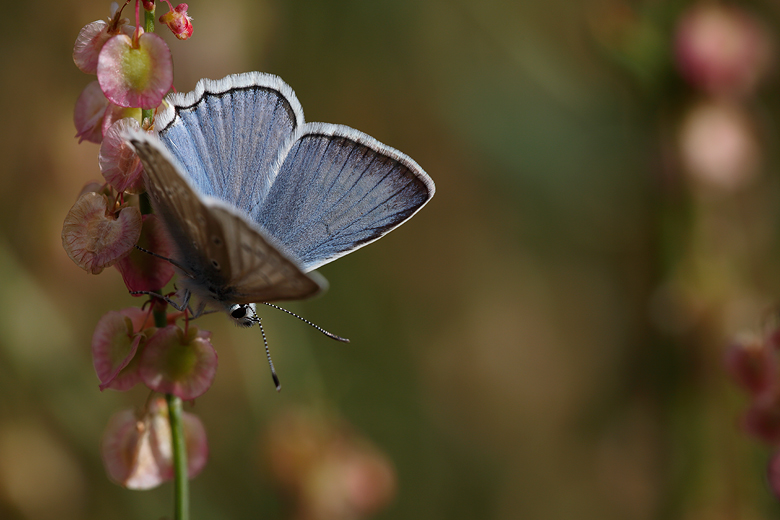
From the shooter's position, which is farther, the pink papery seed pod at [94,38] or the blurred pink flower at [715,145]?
the blurred pink flower at [715,145]

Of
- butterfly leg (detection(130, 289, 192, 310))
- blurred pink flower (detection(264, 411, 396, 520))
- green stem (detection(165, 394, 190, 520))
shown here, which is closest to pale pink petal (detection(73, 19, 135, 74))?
butterfly leg (detection(130, 289, 192, 310))

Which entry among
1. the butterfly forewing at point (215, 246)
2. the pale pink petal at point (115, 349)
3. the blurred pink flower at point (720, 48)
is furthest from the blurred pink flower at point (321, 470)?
the blurred pink flower at point (720, 48)

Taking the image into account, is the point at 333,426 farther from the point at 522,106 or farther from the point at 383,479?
the point at 522,106

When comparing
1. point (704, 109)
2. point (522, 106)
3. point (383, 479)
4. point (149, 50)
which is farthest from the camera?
point (522, 106)

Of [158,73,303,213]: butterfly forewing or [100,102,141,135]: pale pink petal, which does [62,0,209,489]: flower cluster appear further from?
[158,73,303,213]: butterfly forewing

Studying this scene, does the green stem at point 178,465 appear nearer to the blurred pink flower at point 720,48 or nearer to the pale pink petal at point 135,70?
the pale pink petal at point 135,70

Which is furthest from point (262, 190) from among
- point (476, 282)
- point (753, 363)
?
point (476, 282)

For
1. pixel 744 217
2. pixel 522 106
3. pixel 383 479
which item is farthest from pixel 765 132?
pixel 383 479
